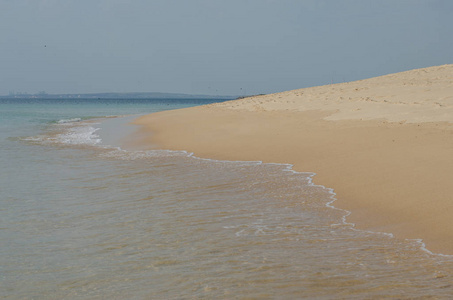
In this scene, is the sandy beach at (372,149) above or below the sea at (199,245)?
above

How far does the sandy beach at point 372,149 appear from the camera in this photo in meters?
5.86

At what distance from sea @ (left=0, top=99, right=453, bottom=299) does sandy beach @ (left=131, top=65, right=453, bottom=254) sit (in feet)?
1.37

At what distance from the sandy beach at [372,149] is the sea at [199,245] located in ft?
1.37

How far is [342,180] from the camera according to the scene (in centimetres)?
787

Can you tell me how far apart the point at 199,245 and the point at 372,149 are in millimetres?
5700

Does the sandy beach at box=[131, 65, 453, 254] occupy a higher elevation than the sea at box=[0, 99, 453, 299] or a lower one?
higher

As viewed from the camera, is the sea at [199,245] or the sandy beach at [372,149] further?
the sandy beach at [372,149]

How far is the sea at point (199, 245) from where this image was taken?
3.96m

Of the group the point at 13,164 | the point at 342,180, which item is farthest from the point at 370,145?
the point at 13,164

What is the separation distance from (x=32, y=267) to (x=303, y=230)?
2926mm

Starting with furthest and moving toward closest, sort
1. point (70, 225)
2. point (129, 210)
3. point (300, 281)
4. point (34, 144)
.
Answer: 1. point (34, 144)
2. point (129, 210)
3. point (70, 225)
4. point (300, 281)

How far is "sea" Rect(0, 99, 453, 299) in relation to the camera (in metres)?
3.96

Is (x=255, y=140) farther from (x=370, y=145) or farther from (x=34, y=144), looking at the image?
(x=34, y=144)

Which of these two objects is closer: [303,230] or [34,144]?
[303,230]
